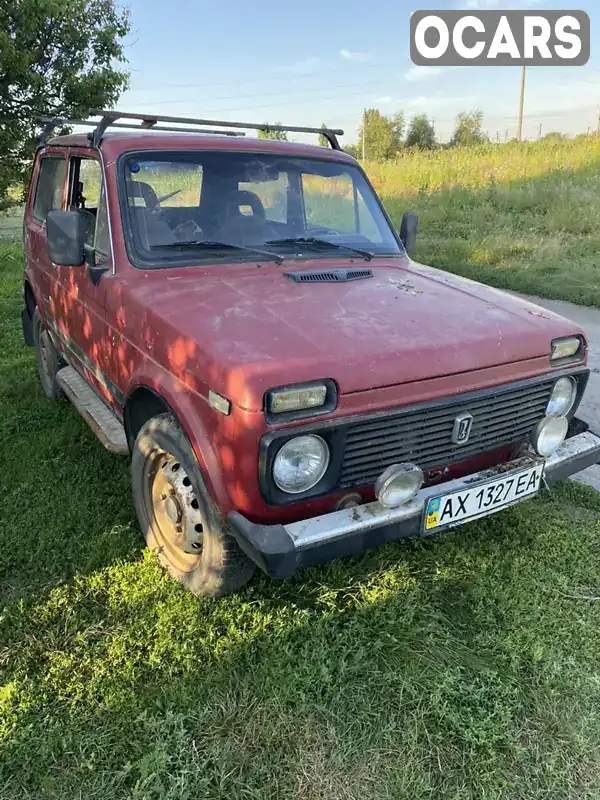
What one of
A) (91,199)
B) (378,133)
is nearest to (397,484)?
(91,199)

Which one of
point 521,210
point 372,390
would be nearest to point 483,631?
point 372,390

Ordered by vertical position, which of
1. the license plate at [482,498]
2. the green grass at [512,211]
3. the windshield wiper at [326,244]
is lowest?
the green grass at [512,211]

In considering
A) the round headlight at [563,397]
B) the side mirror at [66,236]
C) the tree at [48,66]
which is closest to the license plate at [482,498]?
the round headlight at [563,397]

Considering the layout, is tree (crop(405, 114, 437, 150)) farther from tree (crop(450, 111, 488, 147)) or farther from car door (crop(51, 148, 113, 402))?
car door (crop(51, 148, 113, 402))

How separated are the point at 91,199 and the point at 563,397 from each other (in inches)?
117

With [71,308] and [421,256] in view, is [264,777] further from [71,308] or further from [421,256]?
[421,256]

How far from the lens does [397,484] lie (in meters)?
2.34

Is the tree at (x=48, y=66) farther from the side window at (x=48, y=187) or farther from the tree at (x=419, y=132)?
the tree at (x=419, y=132)

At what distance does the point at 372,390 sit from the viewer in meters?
2.29

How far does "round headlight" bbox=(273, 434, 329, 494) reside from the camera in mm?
2219

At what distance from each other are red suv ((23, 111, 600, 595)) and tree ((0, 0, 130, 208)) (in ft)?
24.4

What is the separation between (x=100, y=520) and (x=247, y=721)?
1608 millimetres

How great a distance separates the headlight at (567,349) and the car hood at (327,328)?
4cm

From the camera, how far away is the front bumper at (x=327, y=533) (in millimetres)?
2150
